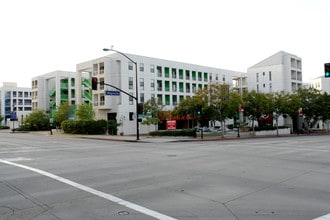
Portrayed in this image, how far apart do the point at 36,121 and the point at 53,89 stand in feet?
61.8

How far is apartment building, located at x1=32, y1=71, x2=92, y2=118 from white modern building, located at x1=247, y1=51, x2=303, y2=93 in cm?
4823

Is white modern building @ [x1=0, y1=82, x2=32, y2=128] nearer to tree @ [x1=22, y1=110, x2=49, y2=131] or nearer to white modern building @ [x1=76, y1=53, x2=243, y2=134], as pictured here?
tree @ [x1=22, y1=110, x2=49, y2=131]

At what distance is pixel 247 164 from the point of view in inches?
540

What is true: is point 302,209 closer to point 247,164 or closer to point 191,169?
point 191,169

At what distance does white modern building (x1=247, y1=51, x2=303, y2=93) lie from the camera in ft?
248

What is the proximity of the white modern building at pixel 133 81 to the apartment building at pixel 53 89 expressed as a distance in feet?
45.7

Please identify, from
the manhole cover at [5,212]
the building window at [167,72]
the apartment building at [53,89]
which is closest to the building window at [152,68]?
the building window at [167,72]

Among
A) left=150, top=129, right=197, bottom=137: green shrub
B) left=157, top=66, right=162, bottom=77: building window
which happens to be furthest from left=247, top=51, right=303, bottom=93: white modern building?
left=150, top=129, right=197, bottom=137: green shrub

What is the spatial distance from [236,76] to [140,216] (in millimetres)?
81383

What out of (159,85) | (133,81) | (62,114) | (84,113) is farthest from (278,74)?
(62,114)

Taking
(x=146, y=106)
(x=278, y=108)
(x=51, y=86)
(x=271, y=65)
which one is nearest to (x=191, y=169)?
(x=146, y=106)

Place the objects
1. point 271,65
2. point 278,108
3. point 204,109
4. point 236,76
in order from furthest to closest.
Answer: point 236,76
point 271,65
point 278,108
point 204,109

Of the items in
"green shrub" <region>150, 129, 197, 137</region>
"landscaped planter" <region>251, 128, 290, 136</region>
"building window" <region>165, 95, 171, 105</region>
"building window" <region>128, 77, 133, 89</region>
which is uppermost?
"building window" <region>128, 77, 133, 89</region>

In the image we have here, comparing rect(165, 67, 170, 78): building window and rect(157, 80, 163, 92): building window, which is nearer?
rect(157, 80, 163, 92): building window
